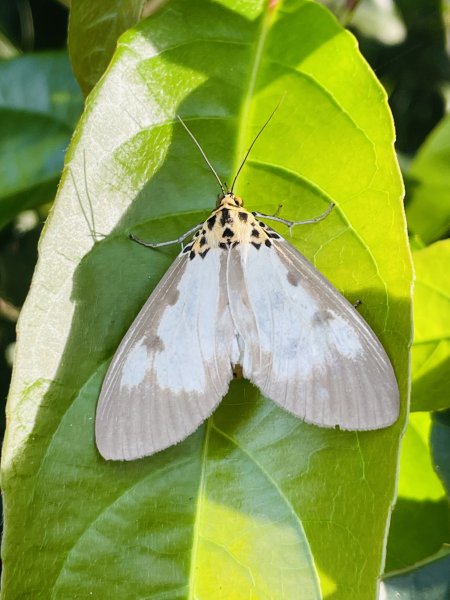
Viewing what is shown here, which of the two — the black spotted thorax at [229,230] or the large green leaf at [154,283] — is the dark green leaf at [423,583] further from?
the black spotted thorax at [229,230]

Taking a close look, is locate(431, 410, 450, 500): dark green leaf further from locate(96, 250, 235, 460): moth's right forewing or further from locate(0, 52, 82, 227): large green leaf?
locate(0, 52, 82, 227): large green leaf

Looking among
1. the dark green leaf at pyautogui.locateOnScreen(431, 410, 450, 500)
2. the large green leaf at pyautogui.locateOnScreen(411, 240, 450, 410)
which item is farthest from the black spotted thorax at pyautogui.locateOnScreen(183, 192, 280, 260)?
the dark green leaf at pyautogui.locateOnScreen(431, 410, 450, 500)

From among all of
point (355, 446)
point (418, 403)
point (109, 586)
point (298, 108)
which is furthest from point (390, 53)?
point (109, 586)

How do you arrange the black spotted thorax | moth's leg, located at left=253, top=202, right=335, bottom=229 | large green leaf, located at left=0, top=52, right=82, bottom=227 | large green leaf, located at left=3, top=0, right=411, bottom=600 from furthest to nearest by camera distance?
large green leaf, located at left=0, top=52, right=82, bottom=227 < the black spotted thorax < moth's leg, located at left=253, top=202, right=335, bottom=229 < large green leaf, located at left=3, top=0, right=411, bottom=600

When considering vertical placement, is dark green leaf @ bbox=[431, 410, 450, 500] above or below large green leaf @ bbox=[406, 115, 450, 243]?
below

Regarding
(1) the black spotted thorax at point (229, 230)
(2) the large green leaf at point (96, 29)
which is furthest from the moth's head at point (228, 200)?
(2) the large green leaf at point (96, 29)

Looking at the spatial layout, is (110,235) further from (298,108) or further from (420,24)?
(420,24)

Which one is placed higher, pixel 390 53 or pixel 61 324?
pixel 390 53
